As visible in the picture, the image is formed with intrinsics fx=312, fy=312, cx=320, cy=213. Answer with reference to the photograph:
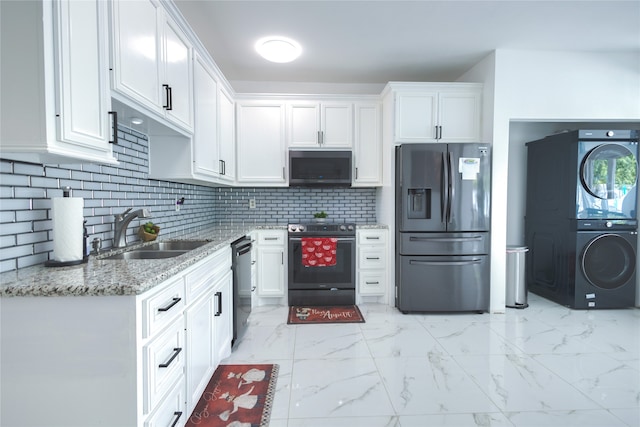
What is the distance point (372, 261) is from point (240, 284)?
1582mm

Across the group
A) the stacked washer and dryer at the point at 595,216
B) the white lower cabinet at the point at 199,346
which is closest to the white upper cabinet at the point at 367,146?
the stacked washer and dryer at the point at 595,216

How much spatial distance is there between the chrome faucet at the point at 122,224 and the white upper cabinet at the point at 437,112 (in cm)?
256

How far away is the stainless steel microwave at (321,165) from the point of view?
3.57 m

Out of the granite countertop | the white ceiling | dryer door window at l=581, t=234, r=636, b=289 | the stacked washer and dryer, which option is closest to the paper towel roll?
the granite countertop

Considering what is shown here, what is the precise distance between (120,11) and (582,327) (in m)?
4.12

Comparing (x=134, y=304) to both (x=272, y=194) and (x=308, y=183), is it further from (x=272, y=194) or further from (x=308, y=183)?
(x=272, y=194)

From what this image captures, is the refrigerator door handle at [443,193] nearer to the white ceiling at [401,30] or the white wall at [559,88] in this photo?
the white wall at [559,88]

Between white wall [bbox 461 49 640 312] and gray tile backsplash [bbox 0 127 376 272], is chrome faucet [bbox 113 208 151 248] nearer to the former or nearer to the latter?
gray tile backsplash [bbox 0 127 376 272]

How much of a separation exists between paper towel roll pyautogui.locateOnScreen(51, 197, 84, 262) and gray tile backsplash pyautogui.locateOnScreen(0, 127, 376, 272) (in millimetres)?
126

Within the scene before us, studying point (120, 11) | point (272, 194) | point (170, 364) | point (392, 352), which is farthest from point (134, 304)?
point (272, 194)

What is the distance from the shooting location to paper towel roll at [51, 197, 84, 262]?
4.29 feet

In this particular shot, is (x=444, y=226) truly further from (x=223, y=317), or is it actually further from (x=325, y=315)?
(x=223, y=317)

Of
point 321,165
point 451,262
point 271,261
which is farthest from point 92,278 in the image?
point 451,262

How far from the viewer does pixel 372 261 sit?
3.51 m
